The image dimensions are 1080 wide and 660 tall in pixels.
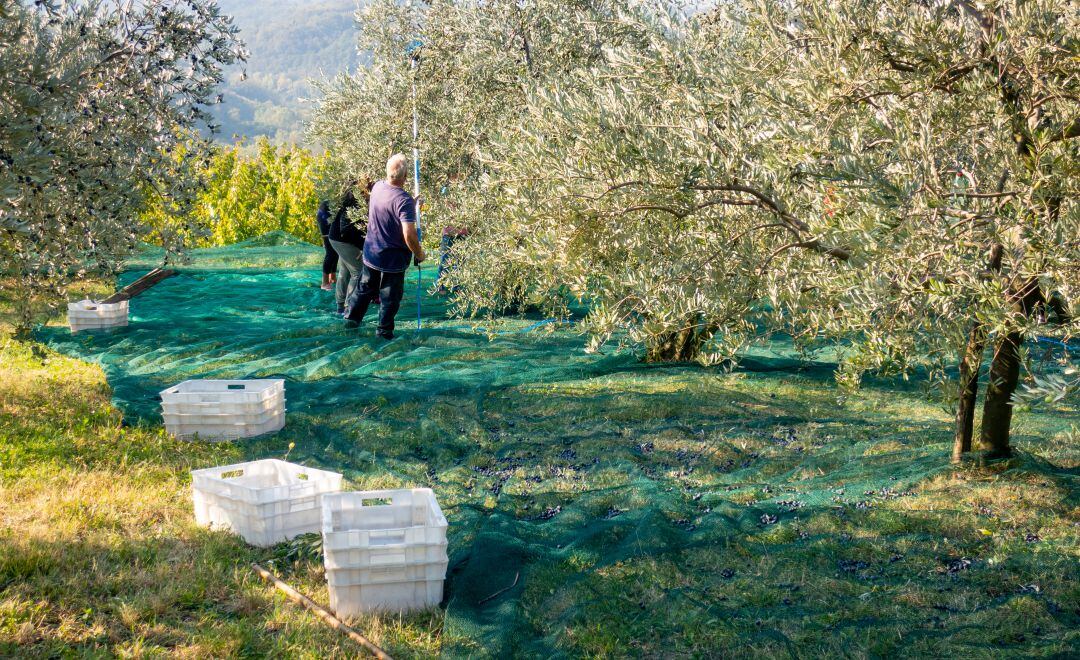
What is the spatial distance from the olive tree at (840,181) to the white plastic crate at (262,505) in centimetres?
204

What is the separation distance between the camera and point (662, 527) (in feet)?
17.1

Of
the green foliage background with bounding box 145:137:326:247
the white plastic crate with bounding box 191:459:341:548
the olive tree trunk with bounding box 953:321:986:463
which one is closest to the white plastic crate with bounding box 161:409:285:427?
the white plastic crate with bounding box 191:459:341:548

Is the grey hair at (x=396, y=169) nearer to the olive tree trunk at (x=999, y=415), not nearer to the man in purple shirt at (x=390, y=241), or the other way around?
the man in purple shirt at (x=390, y=241)

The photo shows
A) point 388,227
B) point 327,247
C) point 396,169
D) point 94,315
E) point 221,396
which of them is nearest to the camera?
point 221,396

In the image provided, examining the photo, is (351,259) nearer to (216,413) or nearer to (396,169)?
(396,169)

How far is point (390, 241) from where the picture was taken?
10.6 m

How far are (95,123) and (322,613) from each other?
3956 mm

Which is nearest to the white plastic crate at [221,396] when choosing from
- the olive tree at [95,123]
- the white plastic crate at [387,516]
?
the olive tree at [95,123]

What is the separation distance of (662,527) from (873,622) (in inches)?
53.3

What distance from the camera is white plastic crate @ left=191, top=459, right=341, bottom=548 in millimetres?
5238

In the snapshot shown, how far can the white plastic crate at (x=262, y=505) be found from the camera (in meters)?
5.24

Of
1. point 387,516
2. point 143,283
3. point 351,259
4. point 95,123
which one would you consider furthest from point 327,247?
point 387,516

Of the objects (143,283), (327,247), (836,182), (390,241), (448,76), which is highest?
Result: (448,76)

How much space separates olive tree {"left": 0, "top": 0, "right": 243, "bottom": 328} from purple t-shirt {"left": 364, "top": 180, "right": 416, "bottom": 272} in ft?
8.10
